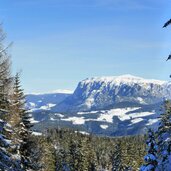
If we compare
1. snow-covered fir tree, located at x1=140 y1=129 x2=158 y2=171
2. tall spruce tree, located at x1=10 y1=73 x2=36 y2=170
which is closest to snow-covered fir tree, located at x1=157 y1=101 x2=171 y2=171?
snow-covered fir tree, located at x1=140 y1=129 x2=158 y2=171

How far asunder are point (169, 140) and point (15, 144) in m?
15.6

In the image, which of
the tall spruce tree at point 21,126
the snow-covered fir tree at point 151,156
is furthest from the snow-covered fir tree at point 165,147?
the tall spruce tree at point 21,126

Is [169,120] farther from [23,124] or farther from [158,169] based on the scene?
[23,124]

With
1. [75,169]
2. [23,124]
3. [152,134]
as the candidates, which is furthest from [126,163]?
[152,134]

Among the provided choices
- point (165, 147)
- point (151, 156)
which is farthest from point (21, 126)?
point (165, 147)

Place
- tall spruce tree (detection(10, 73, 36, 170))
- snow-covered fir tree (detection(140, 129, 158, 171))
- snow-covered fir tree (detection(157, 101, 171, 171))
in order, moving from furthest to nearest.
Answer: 1. tall spruce tree (detection(10, 73, 36, 170))
2. snow-covered fir tree (detection(140, 129, 158, 171))
3. snow-covered fir tree (detection(157, 101, 171, 171))

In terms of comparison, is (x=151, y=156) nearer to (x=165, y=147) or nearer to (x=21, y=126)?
(x=165, y=147)

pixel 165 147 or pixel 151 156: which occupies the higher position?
pixel 165 147

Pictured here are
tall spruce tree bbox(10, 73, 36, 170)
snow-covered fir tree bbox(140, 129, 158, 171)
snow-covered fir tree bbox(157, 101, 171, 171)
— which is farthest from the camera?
tall spruce tree bbox(10, 73, 36, 170)

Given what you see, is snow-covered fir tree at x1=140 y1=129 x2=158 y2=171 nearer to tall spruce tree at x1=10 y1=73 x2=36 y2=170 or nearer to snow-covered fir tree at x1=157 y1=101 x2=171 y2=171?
snow-covered fir tree at x1=157 y1=101 x2=171 y2=171

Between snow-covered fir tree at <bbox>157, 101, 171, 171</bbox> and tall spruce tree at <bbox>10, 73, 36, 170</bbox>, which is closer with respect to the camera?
snow-covered fir tree at <bbox>157, 101, 171, 171</bbox>

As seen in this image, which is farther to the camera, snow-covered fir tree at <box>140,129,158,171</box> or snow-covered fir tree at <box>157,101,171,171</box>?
snow-covered fir tree at <box>140,129,158,171</box>

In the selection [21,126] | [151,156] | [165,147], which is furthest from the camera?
[21,126]

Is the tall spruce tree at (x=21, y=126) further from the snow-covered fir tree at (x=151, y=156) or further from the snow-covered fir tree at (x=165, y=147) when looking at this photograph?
the snow-covered fir tree at (x=165, y=147)
